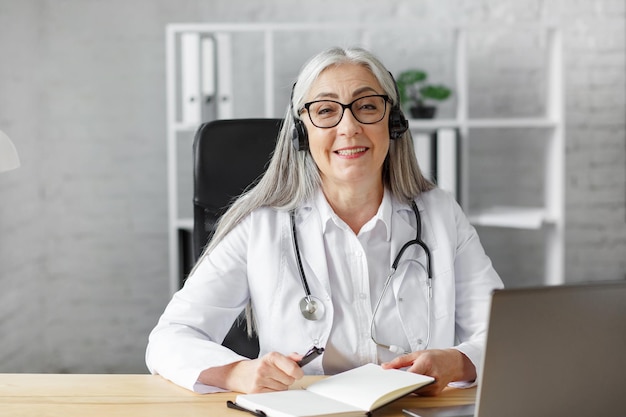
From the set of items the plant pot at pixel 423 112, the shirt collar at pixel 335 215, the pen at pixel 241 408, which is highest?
the plant pot at pixel 423 112

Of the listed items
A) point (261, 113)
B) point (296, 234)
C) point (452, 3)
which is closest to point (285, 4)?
point (261, 113)

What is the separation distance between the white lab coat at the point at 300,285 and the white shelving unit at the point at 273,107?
61.0 inches

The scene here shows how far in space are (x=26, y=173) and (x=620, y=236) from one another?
2817mm

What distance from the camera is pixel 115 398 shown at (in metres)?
1.46

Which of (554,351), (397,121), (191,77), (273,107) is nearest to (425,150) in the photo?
(273,107)

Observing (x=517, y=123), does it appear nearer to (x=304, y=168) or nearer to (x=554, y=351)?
(x=304, y=168)

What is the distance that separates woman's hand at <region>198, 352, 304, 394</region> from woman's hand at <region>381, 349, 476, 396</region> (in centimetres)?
18

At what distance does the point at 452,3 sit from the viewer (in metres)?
3.83

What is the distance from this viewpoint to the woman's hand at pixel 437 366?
1.49 meters

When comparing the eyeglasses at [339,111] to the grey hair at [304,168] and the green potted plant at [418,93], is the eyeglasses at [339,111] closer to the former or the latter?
the grey hair at [304,168]

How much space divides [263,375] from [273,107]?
2.24 meters

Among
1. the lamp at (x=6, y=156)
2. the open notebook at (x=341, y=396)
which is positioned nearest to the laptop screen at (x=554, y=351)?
the open notebook at (x=341, y=396)

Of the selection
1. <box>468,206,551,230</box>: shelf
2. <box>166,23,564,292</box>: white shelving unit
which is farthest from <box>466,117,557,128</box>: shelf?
<box>468,206,551,230</box>: shelf

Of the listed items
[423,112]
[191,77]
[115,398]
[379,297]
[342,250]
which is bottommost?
[115,398]
